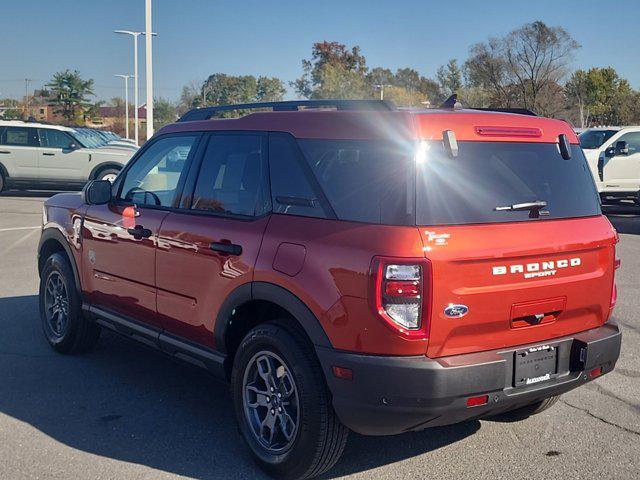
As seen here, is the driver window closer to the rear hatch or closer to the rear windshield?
the rear windshield

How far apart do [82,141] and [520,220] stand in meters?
17.4

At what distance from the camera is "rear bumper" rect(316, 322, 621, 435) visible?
10.7 feet

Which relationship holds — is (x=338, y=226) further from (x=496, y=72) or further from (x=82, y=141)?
(x=496, y=72)

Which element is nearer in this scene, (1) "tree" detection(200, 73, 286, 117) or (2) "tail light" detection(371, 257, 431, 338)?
(2) "tail light" detection(371, 257, 431, 338)

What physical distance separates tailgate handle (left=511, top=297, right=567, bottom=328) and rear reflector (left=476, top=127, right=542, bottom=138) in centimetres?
85

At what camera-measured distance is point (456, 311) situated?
131 inches

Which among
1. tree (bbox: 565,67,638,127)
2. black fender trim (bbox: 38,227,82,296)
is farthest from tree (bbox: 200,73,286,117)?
black fender trim (bbox: 38,227,82,296)

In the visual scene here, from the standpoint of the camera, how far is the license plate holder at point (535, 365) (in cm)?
351

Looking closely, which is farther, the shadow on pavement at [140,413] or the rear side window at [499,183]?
the shadow on pavement at [140,413]

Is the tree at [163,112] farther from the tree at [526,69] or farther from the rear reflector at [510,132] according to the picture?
the rear reflector at [510,132]

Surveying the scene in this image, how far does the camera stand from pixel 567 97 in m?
46.3

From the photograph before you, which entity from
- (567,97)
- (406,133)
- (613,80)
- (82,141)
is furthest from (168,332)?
(613,80)

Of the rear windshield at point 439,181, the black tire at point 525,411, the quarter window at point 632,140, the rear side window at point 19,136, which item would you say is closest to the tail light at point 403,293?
the rear windshield at point 439,181

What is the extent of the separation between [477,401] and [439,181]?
1.02 meters
